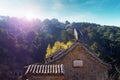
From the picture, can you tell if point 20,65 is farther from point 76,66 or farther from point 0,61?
point 76,66

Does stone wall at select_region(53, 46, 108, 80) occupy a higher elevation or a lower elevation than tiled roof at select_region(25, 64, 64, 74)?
lower

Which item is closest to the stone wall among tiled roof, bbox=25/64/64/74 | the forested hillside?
tiled roof, bbox=25/64/64/74

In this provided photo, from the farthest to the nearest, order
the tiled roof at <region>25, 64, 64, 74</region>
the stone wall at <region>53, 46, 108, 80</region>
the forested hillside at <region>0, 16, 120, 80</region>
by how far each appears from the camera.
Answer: the forested hillside at <region>0, 16, 120, 80</region> < the stone wall at <region>53, 46, 108, 80</region> < the tiled roof at <region>25, 64, 64, 74</region>

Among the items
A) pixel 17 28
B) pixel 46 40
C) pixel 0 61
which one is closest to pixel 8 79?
pixel 0 61

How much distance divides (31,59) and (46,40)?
1565 cm

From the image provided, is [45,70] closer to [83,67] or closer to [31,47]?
[83,67]

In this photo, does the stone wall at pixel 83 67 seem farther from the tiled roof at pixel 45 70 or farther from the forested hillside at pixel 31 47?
the forested hillside at pixel 31 47

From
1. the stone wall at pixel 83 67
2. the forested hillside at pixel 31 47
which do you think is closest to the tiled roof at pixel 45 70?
the stone wall at pixel 83 67

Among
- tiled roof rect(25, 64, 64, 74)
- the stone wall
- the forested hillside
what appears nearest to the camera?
tiled roof rect(25, 64, 64, 74)

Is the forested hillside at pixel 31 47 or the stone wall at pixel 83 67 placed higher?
the stone wall at pixel 83 67

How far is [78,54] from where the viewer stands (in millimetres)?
31797

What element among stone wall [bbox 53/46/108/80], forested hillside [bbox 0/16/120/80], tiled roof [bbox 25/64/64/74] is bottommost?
forested hillside [bbox 0/16/120/80]

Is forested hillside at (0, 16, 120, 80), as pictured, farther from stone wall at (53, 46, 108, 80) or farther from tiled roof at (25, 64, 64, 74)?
tiled roof at (25, 64, 64, 74)

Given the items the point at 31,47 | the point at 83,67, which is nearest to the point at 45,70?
the point at 83,67
